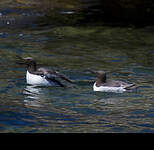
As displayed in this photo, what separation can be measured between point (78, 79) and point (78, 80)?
143 millimetres

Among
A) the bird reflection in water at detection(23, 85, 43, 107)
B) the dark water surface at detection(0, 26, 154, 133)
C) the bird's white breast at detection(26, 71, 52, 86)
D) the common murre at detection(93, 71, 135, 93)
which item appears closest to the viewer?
the dark water surface at detection(0, 26, 154, 133)

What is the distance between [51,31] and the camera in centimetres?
1677

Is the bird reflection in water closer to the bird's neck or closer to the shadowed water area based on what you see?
the shadowed water area

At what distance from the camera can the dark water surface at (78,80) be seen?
22.3ft

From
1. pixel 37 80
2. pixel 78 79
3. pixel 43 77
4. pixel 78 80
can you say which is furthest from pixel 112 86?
pixel 37 80

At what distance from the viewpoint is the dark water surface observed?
6.79m

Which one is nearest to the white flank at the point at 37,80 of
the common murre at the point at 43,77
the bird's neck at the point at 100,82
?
the common murre at the point at 43,77

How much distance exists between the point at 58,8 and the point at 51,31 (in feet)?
14.1

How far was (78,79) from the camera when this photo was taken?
1045 centimetres

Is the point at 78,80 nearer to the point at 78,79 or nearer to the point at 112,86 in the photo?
the point at 78,79

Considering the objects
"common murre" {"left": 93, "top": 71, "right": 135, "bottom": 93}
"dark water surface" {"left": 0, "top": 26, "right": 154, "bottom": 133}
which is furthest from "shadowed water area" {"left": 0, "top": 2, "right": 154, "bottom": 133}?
"common murre" {"left": 93, "top": 71, "right": 135, "bottom": 93}

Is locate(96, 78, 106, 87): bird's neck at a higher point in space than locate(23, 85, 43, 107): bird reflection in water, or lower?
higher
